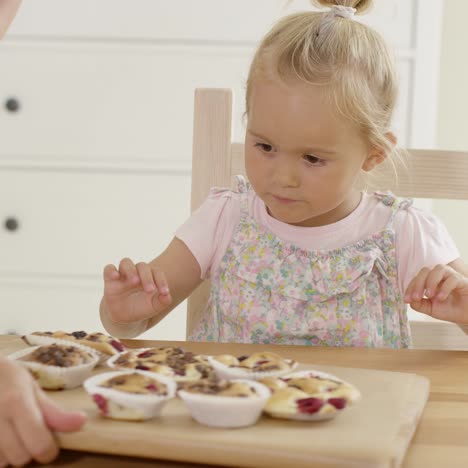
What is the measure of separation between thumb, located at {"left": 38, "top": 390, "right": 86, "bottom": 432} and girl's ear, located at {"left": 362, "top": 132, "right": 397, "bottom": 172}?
29.4 inches

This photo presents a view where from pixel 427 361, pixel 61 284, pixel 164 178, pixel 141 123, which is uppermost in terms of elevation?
pixel 141 123

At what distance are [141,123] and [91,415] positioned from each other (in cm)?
181

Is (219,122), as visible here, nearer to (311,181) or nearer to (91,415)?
(311,181)

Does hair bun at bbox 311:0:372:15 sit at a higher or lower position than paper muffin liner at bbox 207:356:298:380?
higher

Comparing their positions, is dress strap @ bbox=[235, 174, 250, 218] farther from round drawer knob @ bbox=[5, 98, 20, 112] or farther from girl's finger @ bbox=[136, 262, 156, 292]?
round drawer knob @ bbox=[5, 98, 20, 112]

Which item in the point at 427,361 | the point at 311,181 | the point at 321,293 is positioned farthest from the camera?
the point at 321,293

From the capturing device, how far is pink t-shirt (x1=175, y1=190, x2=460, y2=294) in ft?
4.18

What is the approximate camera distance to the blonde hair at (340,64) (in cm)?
114

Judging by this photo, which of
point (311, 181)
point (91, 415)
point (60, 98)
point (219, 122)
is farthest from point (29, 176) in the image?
point (91, 415)

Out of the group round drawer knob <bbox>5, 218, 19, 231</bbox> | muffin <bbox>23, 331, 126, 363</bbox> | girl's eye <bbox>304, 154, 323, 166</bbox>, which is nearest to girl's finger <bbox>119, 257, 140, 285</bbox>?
muffin <bbox>23, 331, 126, 363</bbox>

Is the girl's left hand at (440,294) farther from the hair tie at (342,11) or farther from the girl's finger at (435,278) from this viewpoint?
the hair tie at (342,11)

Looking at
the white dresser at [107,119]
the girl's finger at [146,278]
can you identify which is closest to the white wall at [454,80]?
the white dresser at [107,119]

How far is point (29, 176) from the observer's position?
95.8 inches

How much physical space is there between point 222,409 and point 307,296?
24.2 inches
